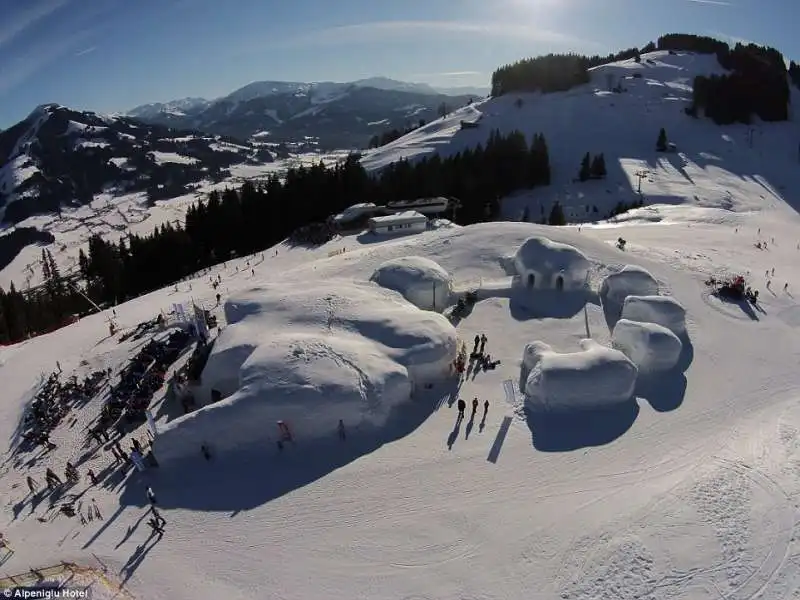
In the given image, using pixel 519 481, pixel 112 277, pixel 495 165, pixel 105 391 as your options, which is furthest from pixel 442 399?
pixel 495 165

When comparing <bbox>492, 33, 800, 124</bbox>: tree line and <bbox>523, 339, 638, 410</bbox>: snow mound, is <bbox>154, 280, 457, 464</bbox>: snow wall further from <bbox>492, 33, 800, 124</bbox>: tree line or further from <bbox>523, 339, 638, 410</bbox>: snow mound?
<bbox>492, 33, 800, 124</bbox>: tree line

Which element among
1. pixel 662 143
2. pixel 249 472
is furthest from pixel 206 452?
pixel 662 143

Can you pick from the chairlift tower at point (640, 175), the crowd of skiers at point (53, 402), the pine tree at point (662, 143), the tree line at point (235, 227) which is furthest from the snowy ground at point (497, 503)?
the pine tree at point (662, 143)

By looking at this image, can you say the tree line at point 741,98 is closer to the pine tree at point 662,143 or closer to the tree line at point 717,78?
the tree line at point 717,78

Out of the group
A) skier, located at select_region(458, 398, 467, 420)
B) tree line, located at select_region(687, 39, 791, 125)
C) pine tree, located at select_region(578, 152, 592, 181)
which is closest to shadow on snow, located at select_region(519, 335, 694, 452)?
skier, located at select_region(458, 398, 467, 420)

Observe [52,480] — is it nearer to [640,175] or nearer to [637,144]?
[640,175]

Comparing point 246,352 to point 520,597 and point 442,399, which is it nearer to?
point 442,399
